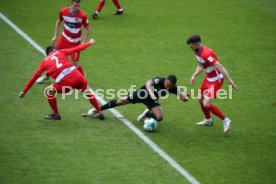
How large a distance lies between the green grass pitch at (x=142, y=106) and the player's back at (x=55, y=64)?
1.12 metres

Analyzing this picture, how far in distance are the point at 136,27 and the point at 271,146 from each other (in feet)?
26.0

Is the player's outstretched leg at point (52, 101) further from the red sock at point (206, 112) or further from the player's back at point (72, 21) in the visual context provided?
the red sock at point (206, 112)

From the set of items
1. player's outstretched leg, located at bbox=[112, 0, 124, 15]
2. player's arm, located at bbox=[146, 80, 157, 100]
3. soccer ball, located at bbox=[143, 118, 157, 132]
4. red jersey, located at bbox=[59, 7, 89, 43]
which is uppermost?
red jersey, located at bbox=[59, 7, 89, 43]

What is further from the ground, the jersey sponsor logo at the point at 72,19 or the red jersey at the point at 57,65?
the jersey sponsor logo at the point at 72,19

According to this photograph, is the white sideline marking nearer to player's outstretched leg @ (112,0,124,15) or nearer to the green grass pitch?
the green grass pitch

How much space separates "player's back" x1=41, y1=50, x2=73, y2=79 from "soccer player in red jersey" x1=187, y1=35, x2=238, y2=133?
8.20 feet

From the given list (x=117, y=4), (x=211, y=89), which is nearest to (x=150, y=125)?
(x=211, y=89)

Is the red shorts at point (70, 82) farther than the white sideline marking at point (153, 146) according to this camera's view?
Yes

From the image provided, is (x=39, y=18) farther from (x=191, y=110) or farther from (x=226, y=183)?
(x=226, y=183)

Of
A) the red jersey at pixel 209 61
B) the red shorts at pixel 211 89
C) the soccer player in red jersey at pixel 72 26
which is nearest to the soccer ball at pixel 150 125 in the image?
the red shorts at pixel 211 89

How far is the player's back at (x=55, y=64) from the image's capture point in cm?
1023

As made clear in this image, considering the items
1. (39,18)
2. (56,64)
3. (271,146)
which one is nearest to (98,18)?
(39,18)

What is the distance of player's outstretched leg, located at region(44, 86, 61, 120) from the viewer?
10.3 m

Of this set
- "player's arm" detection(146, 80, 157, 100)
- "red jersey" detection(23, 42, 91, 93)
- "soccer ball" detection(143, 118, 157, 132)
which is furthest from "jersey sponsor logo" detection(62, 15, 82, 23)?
"soccer ball" detection(143, 118, 157, 132)
